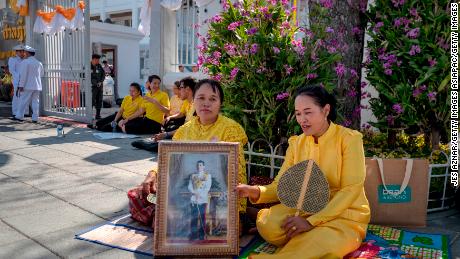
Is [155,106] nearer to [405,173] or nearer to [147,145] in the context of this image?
[147,145]

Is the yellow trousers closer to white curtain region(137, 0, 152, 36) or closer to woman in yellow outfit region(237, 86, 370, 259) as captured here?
woman in yellow outfit region(237, 86, 370, 259)

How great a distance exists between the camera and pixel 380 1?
4.28 metres

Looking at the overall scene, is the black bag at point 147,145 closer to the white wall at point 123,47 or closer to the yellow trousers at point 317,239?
the yellow trousers at point 317,239

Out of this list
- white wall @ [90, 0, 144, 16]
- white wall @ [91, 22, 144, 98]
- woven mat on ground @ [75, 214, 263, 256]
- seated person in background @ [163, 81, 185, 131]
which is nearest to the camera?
woven mat on ground @ [75, 214, 263, 256]

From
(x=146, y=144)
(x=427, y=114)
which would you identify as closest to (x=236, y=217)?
(x=427, y=114)

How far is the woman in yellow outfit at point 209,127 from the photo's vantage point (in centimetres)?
314

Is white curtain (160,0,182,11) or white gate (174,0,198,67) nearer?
white curtain (160,0,182,11)

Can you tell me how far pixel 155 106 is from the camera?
8.16 m

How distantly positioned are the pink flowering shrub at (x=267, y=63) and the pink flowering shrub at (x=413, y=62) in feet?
1.80

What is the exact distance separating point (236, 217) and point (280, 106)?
1.47 metres

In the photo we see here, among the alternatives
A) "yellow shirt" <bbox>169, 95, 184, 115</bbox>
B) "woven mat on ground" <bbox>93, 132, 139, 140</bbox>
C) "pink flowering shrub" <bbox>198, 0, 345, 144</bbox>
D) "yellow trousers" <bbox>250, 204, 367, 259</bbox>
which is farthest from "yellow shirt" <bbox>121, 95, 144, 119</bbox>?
"yellow trousers" <bbox>250, 204, 367, 259</bbox>

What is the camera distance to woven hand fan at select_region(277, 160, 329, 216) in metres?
2.65

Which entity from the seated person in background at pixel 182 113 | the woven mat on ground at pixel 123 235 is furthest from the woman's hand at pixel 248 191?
the seated person in background at pixel 182 113

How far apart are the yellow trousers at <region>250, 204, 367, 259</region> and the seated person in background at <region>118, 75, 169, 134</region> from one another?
559 centimetres
